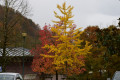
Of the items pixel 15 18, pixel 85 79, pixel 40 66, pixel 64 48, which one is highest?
pixel 15 18

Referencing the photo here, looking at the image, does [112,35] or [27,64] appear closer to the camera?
[112,35]

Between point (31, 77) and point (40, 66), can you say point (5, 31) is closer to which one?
point (40, 66)

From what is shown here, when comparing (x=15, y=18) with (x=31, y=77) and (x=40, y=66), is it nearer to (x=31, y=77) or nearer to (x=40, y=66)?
(x=40, y=66)

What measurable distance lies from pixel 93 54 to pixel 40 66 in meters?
9.24

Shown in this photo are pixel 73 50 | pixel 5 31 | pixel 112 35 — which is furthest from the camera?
pixel 5 31

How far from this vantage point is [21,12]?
108 feet

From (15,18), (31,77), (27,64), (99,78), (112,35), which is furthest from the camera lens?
(27,64)

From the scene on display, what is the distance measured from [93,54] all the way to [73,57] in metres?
12.5

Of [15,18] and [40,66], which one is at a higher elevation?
[15,18]

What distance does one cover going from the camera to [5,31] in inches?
1184

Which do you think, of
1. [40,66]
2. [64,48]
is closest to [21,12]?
[40,66]

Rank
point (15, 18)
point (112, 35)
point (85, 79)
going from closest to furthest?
point (112, 35) < point (15, 18) < point (85, 79)

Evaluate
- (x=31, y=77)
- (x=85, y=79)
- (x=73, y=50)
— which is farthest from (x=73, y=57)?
(x=31, y=77)

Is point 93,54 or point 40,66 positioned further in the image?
point 93,54
